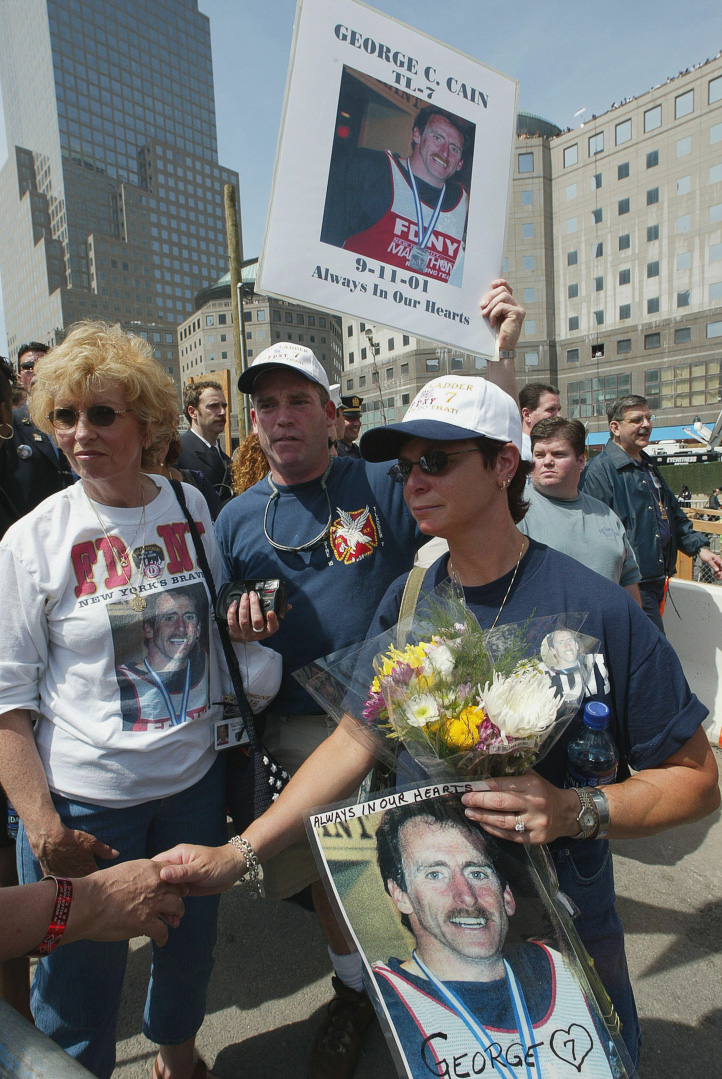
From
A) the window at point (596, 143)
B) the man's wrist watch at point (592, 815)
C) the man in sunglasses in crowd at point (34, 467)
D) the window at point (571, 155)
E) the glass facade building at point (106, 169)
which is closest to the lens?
the man's wrist watch at point (592, 815)

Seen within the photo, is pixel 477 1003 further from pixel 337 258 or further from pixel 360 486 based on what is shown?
pixel 337 258

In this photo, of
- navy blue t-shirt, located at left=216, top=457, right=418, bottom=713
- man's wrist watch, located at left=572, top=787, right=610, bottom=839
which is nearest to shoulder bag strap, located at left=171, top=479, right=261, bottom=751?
navy blue t-shirt, located at left=216, top=457, right=418, bottom=713

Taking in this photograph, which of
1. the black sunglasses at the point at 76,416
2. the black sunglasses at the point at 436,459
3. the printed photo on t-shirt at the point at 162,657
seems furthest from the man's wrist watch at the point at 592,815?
the black sunglasses at the point at 76,416

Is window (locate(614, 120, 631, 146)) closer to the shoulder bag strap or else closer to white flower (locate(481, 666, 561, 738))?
the shoulder bag strap

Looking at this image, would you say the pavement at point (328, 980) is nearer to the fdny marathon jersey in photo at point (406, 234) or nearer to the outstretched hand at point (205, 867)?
the outstretched hand at point (205, 867)

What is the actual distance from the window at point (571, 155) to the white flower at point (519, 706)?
6662cm

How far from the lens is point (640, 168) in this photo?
50.8 metres

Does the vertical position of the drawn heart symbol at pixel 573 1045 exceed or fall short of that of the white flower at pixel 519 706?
it falls short

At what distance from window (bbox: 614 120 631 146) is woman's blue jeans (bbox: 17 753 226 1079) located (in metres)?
64.7

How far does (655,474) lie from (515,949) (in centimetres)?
489

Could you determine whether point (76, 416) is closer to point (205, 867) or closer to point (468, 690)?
point (205, 867)

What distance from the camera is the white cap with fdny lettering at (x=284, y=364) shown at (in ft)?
8.22

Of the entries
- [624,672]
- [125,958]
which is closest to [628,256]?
[624,672]

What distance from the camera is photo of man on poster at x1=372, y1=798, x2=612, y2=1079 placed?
1.04 metres
